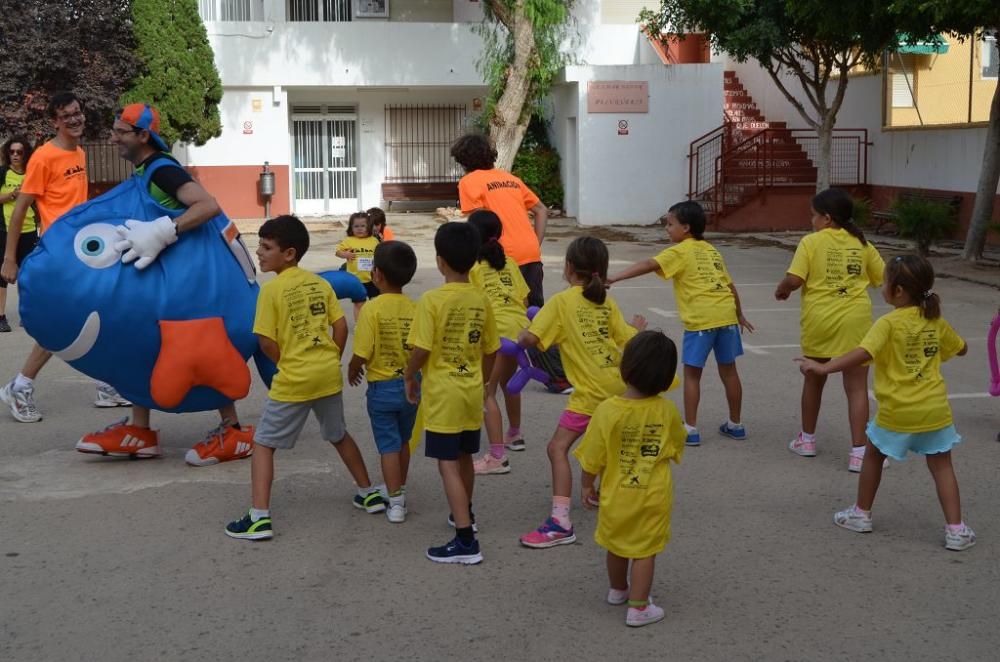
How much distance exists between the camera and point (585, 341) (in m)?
5.38

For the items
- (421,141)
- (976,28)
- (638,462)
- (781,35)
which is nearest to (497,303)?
(638,462)

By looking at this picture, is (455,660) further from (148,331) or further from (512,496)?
(148,331)

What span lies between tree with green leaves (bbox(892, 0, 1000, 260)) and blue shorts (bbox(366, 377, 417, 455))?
28.6 ft

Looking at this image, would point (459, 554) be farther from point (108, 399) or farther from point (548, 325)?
point (108, 399)

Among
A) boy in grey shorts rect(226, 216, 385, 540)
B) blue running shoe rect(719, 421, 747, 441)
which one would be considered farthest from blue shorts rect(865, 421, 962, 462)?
boy in grey shorts rect(226, 216, 385, 540)

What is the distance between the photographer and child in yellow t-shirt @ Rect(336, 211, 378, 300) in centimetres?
922

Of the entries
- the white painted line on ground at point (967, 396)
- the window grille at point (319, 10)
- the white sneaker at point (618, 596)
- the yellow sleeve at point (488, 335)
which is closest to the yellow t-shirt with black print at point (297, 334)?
the yellow sleeve at point (488, 335)

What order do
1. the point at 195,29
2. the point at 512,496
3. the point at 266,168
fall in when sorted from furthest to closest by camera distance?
the point at 266,168, the point at 195,29, the point at 512,496

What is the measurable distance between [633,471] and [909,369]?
5.15ft

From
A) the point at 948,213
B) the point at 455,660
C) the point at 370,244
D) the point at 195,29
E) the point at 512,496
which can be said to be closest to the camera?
the point at 455,660

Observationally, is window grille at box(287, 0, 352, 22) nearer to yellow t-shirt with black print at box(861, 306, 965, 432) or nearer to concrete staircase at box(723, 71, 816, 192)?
concrete staircase at box(723, 71, 816, 192)

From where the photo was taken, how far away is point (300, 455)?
6.79 meters

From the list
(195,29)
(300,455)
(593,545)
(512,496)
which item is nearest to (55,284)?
(300,455)

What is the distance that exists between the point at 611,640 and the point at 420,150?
80.6 feet
